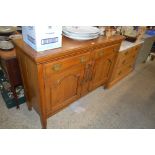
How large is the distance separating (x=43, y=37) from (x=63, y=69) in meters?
0.32

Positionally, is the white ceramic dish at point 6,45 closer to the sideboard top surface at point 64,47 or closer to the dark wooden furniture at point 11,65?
the dark wooden furniture at point 11,65

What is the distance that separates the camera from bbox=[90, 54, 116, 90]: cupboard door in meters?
1.49

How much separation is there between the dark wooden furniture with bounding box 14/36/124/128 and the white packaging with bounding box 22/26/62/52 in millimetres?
44

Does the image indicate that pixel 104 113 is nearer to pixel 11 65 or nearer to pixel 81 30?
pixel 81 30

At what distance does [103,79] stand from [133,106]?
1.92ft

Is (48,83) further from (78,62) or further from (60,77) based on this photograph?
(78,62)

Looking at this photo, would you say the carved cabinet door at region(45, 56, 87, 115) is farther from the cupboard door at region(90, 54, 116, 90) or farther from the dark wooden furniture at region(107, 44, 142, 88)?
the dark wooden furniture at region(107, 44, 142, 88)

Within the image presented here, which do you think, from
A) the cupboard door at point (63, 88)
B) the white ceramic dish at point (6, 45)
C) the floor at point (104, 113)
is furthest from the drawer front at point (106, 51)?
the white ceramic dish at point (6, 45)

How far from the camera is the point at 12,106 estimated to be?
5.30 ft

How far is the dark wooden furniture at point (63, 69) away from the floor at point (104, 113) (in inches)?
7.8

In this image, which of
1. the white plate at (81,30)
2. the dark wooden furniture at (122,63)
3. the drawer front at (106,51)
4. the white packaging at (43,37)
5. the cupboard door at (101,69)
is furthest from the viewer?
the dark wooden furniture at (122,63)

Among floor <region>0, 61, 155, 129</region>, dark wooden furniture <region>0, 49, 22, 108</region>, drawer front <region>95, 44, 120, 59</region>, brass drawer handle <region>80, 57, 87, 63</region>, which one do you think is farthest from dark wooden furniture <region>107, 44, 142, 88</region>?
dark wooden furniture <region>0, 49, 22, 108</region>

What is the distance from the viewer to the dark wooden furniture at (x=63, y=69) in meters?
0.97
